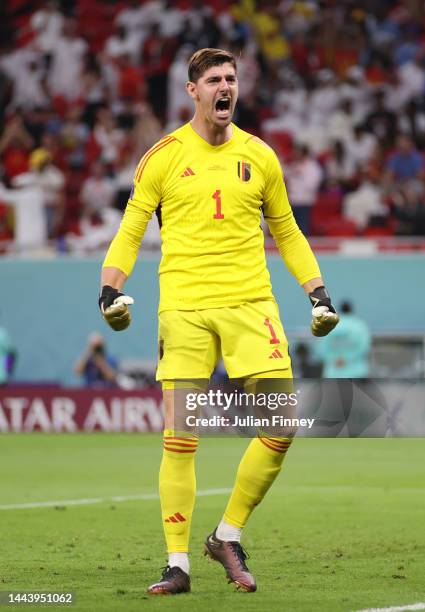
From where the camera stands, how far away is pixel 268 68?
22953mm

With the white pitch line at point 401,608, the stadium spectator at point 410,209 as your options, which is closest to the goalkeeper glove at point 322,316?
the white pitch line at point 401,608

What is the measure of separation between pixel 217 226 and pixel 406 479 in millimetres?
6462

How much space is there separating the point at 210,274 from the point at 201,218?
0.27 meters

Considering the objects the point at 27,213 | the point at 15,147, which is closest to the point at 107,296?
the point at 27,213

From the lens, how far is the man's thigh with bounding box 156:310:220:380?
→ 687 cm

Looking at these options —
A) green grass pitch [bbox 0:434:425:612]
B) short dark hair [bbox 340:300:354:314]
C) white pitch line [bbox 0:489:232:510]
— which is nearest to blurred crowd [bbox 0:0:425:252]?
short dark hair [bbox 340:300:354:314]

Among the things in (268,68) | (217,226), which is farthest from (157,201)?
(268,68)

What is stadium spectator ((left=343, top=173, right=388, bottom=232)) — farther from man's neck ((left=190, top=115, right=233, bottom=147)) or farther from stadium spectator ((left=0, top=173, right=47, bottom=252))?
man's neck ((left=190, top=115, right=233, bottom=147))

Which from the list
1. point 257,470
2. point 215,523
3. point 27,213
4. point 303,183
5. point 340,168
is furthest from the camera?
point 340,168

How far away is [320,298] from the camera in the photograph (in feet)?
23.1

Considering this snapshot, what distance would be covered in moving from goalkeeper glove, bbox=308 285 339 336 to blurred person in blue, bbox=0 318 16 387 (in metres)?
13.4

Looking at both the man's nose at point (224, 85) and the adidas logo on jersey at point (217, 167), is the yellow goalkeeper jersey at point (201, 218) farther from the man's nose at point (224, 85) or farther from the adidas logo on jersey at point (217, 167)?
the man's nose at point (224, 85)

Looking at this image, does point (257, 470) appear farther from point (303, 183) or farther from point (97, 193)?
point (97, 193)

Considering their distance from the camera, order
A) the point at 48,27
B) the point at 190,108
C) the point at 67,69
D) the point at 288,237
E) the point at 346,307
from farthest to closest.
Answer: the point at 48,27 → the point at 67,69 → the point at 190,108 → the point at 346,307 → the point at 288,237
